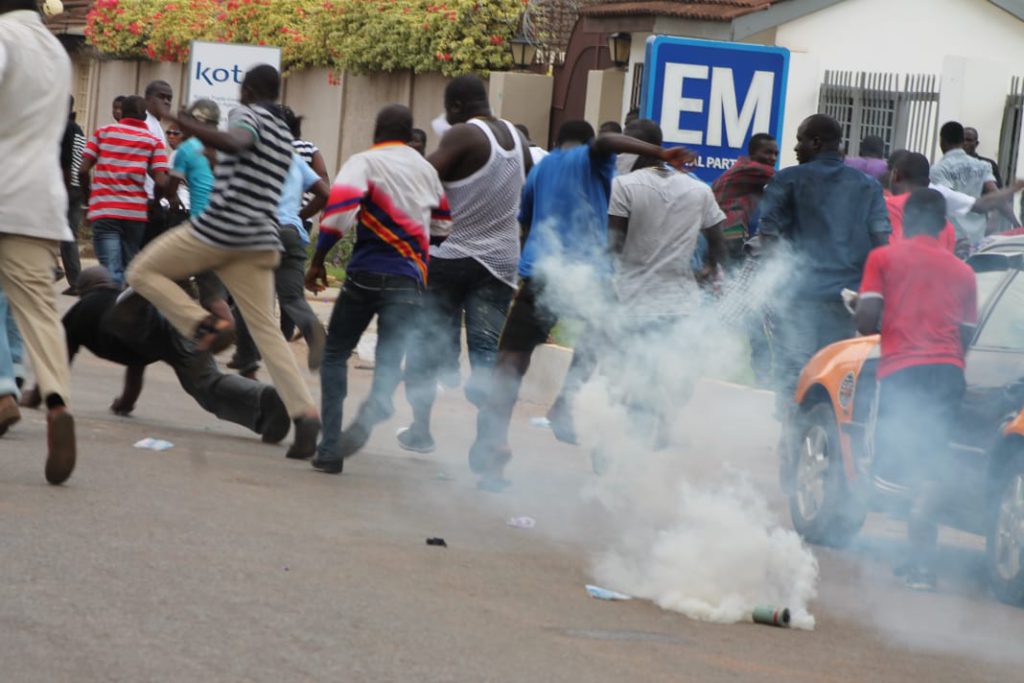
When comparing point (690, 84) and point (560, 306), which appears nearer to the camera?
point (560, 306)

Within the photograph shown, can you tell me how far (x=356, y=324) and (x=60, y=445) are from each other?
74.6 inches

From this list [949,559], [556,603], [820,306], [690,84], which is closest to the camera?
[556,603]

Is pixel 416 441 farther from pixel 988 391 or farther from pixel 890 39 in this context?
pixel 890 39

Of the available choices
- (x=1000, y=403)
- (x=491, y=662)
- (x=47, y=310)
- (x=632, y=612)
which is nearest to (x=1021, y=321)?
(x=1000, y=403)

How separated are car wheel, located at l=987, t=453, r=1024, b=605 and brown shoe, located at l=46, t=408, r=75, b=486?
3.72 meters

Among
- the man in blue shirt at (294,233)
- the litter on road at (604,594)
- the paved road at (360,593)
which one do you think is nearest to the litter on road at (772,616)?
the paved road at (360,593)

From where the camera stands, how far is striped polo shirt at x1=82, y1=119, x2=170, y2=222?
13000 millimetres

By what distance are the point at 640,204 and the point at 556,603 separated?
9.82ft

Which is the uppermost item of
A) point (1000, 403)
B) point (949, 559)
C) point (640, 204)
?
point (640, 204)

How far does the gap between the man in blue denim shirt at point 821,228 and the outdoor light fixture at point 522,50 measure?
14423mm

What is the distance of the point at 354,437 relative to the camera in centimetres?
892

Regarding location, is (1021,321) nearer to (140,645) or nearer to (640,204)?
(640,204)

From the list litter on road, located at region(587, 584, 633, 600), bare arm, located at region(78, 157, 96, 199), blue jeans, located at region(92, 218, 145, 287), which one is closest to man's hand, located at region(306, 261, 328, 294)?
litter on road, located at region(587, 584, 633, 600)

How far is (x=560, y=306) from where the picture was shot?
8.90m
